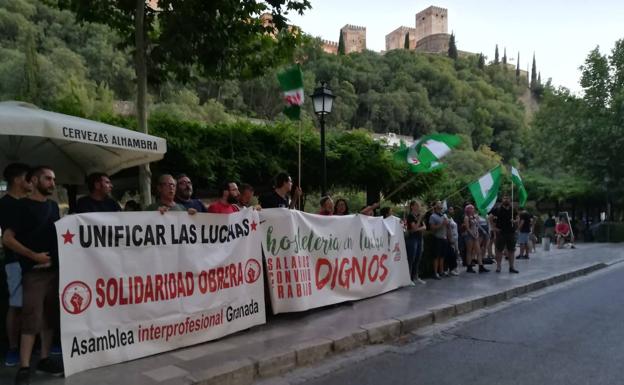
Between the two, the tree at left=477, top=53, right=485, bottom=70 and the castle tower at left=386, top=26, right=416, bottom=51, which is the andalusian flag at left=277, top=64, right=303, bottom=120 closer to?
the tree at left=477, top=53, right=485, bottom=70

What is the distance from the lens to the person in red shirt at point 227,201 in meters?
6.45

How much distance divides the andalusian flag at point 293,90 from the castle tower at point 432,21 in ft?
567

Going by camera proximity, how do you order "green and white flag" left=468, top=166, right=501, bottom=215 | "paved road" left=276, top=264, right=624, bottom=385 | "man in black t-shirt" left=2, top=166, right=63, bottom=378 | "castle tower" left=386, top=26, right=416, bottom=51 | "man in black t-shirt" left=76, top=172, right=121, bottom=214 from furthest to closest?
1. "castle tower" left=386, top=26, right=416, bottom=51
2. "green and white flag" left=468, top=166, right=501, bottom=215
3. "man in black t-shirt" left=76, top=172, right=121, bottom=214
4. "paved road" left=276, top=264, right=624, bottom=385
5. "man in black t-shirt" left=2, top=166, right=63, bottom=378

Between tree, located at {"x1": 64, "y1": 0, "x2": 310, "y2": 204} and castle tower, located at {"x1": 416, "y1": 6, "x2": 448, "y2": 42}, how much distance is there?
566ft

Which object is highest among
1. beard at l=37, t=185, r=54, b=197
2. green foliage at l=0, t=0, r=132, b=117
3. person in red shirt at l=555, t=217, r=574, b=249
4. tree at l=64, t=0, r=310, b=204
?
green foliage at l=0, t=0, r=132, b=117

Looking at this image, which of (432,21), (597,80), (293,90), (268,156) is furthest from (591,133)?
(432,21)

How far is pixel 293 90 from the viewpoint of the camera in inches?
361

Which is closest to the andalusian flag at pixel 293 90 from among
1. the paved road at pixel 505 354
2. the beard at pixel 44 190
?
the paved road at pixel 505 354

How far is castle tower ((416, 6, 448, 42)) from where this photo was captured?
17000 cm

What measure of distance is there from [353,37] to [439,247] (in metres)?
166

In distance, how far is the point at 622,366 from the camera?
207 inches

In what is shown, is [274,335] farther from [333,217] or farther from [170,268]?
[333,217]

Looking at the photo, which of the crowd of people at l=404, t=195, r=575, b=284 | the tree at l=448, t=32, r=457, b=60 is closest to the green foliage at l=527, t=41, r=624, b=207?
the crowd of people at l=404, t=195, r=575, b=284

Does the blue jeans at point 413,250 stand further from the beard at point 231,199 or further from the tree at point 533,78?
the tree at point 533,78
